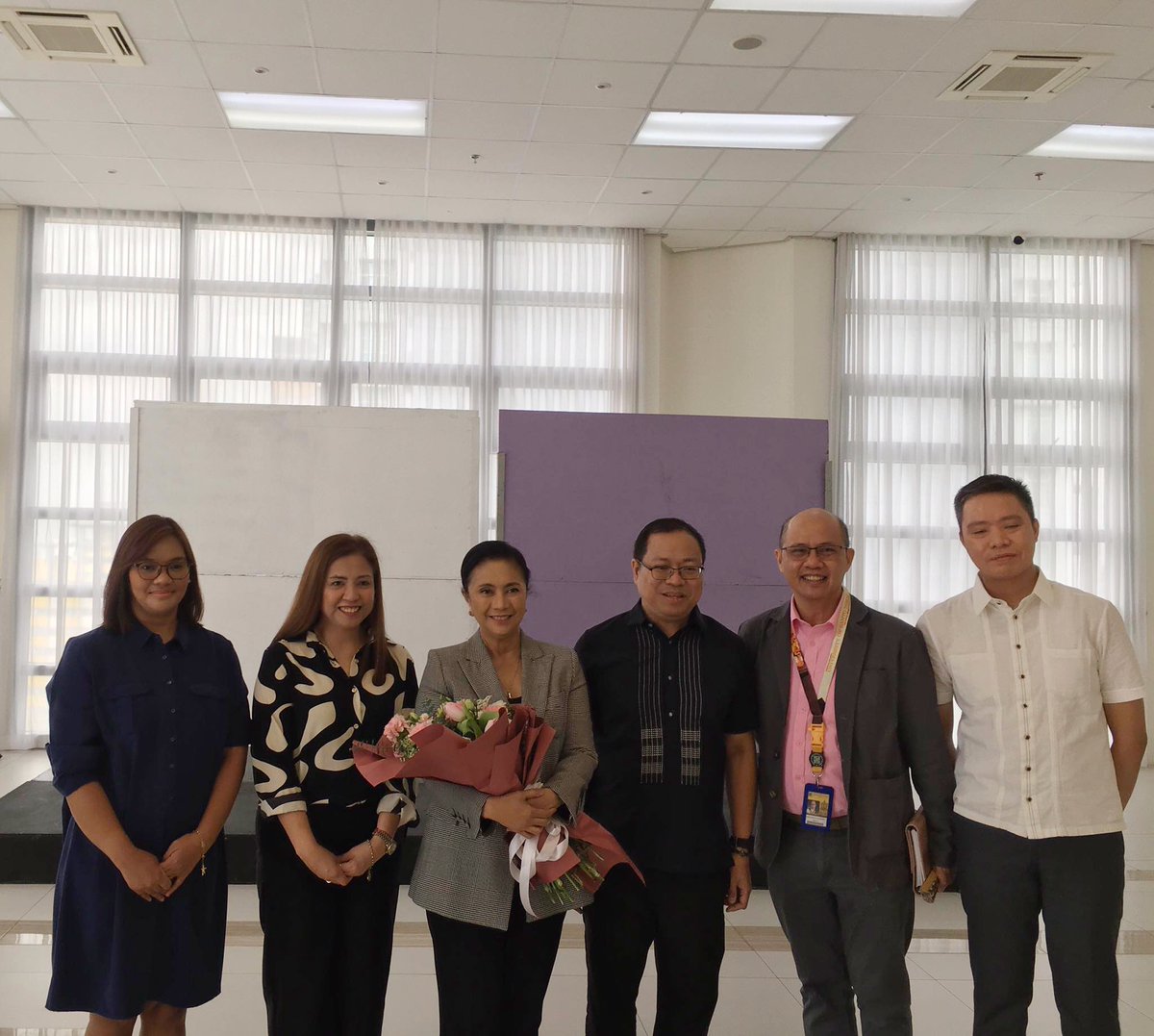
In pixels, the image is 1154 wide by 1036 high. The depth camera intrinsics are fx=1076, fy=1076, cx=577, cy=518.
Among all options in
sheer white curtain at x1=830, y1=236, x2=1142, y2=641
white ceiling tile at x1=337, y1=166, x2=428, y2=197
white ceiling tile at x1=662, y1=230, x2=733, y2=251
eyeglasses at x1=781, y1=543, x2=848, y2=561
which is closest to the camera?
eyeglasses at x1=781, y1=543, x2=848, y2=561

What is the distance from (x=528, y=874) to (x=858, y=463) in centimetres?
763

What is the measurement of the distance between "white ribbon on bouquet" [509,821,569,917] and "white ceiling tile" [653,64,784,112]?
200 inches

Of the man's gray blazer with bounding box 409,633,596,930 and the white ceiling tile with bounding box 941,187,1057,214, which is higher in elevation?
the white ceiling tile with bounding box 941,187,1057,214

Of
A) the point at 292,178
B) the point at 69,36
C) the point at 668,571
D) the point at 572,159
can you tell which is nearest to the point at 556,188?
the point at 572,159

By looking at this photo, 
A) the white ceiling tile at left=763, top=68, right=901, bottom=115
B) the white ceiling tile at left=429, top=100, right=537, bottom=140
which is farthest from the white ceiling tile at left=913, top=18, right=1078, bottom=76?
the white ceiling tile at left=429, top=100, right=537, bottom=140

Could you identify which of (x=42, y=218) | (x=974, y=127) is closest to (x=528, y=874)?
(x=974, y=127)

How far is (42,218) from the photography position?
359 inches

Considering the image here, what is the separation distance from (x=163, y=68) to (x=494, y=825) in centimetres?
552

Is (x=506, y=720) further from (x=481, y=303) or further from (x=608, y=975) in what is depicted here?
(x=481, y=303)

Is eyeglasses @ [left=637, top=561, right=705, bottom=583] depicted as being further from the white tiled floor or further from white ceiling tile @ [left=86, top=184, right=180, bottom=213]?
white ceiling tile @ [left=86, top=184, right=180, bottom=213]

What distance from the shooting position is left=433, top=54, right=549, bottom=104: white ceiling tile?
623cm

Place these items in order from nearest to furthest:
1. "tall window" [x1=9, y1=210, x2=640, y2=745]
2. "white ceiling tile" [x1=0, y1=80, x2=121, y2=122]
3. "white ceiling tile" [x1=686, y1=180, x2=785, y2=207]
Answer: "white ceiling tile" [x1=0, y1=80, x2=121, y2=122] → "white ceiling tile" [x1=686, y1=180, x2=785, y2=207] → "tall window" [x1=9, y1=210, x2=640, y2=745]

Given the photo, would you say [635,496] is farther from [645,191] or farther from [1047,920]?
[1047,920]

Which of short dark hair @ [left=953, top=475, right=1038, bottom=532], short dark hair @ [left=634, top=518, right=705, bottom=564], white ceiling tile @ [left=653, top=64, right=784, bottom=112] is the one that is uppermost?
white ceiling tile @ [left=653, top=64, right=784, bottom=112]
